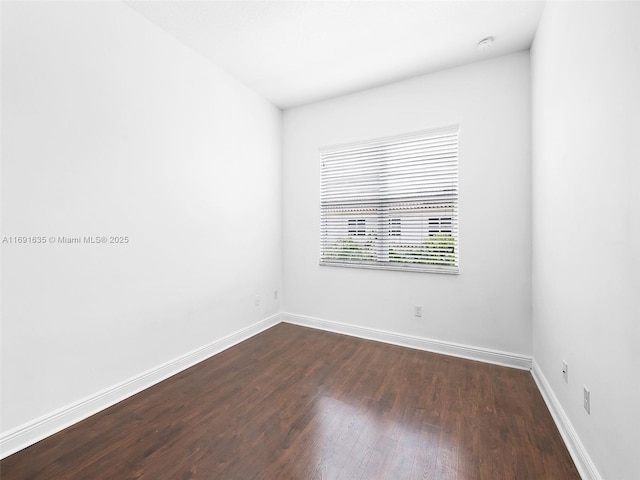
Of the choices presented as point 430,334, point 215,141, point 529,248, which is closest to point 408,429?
point 430,334

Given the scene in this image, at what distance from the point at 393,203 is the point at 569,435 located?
2259 millimetres

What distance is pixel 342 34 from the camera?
94.3 inches

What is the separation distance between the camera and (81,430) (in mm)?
1770

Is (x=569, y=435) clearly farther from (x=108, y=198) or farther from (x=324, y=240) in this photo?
(x=108, y=198)

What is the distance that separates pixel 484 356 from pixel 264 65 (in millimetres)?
3530

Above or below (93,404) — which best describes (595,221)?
above

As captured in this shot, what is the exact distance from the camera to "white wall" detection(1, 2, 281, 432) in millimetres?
1635

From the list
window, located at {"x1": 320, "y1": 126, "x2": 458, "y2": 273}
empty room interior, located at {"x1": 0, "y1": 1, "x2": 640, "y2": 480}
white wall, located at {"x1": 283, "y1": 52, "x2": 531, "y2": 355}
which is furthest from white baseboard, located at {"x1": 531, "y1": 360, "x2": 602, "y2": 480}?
window, located at {"x1": 320, "y1": 126, "x2": 458, "y2": 273}

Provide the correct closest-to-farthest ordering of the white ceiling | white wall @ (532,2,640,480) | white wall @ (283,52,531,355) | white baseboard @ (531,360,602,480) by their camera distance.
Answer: white wall @ (532,2,640,480), white baseboard @ (531,360,602,480), the white ceiling, white wall @ (283,52,531,355)

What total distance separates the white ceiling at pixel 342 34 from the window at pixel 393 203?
0.72m

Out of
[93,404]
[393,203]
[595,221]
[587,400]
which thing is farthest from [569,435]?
[93,404]

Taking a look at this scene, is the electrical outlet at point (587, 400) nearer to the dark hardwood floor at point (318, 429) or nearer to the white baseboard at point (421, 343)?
the dark hardwood floor at point (318, 429)

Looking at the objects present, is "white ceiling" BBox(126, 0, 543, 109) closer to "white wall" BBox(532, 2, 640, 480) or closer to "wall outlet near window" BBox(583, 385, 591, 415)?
"white wall" BBox(532, 2, 640, 480)

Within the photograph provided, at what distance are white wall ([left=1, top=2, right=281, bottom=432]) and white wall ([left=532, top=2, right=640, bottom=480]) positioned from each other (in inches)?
109
